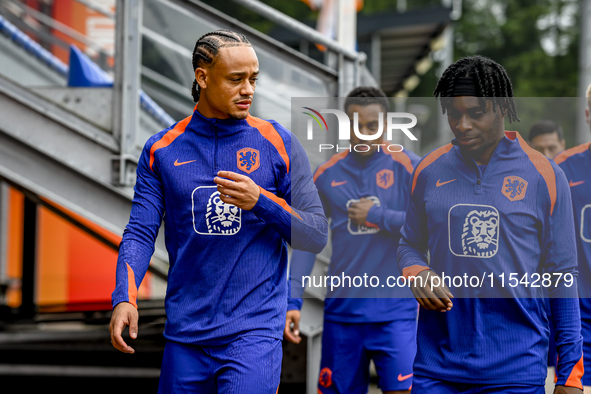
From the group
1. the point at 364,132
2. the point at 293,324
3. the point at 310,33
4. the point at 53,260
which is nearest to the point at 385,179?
the point at 364,132

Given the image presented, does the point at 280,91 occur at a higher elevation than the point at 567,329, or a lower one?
higher

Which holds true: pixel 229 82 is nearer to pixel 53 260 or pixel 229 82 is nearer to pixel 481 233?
pixel 481 233

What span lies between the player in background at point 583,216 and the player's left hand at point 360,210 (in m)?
1.11

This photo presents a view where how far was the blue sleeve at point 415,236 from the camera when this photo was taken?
115 inches

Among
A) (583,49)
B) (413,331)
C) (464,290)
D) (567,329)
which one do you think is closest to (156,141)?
(464,290)

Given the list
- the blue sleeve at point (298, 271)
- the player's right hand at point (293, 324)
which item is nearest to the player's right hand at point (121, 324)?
the player's right hand at point (293, 324)

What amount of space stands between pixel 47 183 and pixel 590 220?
339cm

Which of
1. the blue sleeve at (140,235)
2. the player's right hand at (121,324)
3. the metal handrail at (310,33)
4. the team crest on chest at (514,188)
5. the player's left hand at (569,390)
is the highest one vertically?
the metal handrail at (310,33)

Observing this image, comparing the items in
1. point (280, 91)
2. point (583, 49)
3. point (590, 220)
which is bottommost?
→ point (590, 220)

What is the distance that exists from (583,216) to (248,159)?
1.98 meters

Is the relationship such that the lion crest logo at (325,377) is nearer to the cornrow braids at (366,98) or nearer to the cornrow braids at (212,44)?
the cornrow braids at (366,98)

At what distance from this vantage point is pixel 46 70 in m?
6.30

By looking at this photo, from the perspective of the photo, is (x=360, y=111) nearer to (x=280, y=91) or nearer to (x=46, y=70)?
(x=280, y=91)

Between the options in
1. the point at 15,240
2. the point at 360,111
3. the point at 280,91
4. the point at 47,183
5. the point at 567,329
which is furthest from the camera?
the point at 15,240
